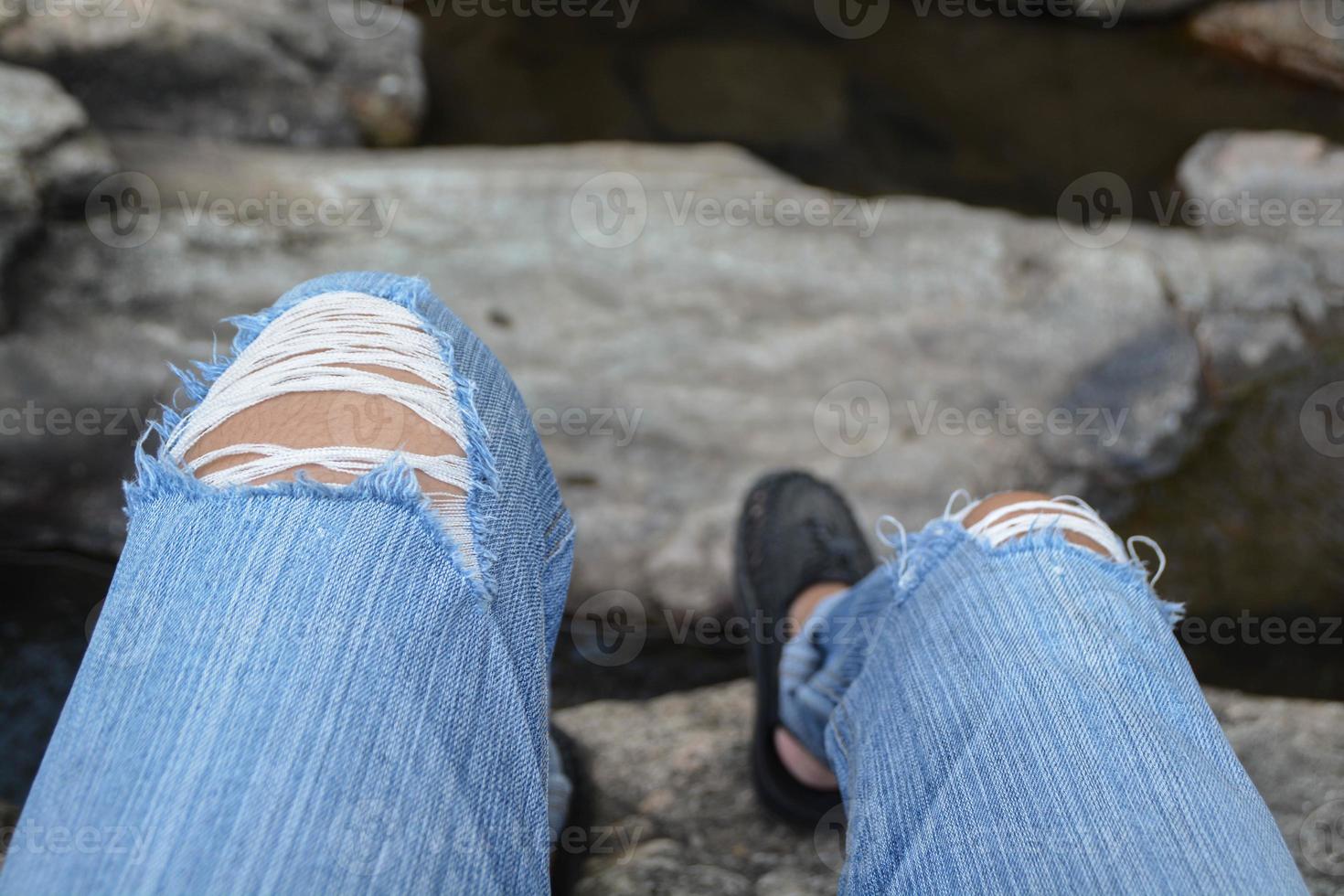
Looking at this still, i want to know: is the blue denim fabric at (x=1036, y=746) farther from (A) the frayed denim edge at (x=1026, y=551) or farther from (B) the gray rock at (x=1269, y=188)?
(B) the gray rock at (x=1269, y=188)

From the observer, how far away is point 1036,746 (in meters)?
0.76

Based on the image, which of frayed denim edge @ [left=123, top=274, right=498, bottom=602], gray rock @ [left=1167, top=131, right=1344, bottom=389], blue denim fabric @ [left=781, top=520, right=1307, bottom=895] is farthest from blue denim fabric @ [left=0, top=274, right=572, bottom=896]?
gray rock @ [left=1167, top=131, right=1344, bottom=389]

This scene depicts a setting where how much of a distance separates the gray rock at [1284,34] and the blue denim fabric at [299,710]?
3.54 m

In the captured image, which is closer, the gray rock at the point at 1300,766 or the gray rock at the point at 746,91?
the gray rock at the point at 1300,766

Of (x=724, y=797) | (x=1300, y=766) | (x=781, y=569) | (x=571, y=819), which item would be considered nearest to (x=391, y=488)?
(x=571, y=819)

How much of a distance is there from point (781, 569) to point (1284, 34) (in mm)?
2915

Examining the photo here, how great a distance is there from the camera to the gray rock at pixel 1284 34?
3.13 meters

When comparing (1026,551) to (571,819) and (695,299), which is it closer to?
(571,819)

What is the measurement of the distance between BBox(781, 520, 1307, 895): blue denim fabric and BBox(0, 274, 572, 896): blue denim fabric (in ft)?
1.05

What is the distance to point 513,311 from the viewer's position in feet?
7.20

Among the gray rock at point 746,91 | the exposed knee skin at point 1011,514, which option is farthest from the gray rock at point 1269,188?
the exposed knee skin at point 1011,514

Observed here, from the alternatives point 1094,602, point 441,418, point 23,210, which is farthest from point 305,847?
point 23,210

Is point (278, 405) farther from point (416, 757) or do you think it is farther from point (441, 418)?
point (416, 757)

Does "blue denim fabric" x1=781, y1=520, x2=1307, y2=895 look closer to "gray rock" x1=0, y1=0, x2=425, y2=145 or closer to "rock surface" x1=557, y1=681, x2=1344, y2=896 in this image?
"rock surface" x1=557, y1=681, x2=1344, y2=896
